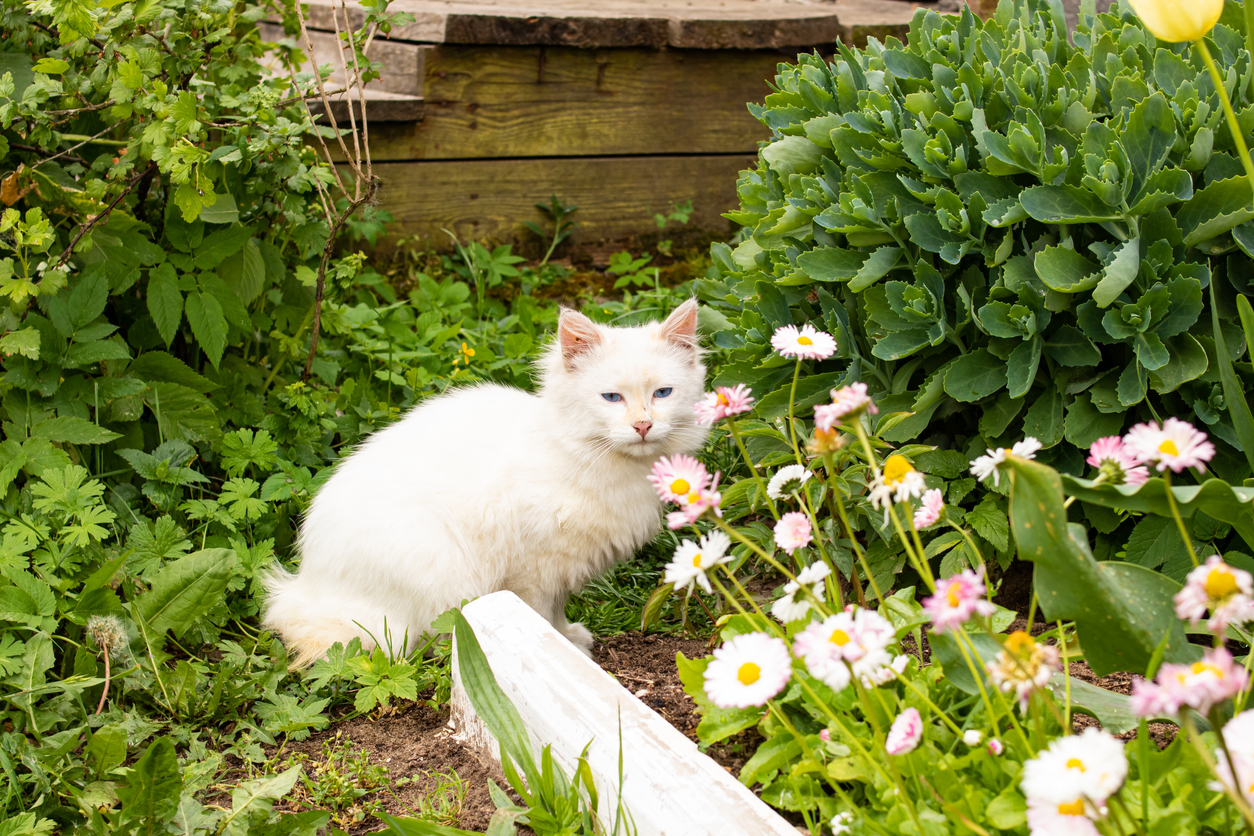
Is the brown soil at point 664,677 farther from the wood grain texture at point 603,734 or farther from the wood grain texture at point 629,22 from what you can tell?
the wood grain texture at point 629,22

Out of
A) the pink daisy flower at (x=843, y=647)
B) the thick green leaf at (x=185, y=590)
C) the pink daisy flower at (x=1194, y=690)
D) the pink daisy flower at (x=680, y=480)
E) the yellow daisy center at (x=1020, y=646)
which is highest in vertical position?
the pink daisy flower at (x=1194, y=690)

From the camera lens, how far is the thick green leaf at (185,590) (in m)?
→ 2.32

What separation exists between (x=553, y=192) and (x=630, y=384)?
8.66 ft

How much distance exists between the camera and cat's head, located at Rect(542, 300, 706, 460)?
8.22ft

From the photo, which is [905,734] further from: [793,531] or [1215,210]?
[1215,210]

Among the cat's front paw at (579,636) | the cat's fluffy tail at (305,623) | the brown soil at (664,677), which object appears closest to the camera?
the brown soil at (664,677)

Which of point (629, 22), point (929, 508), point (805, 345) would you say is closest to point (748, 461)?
point (805, 345)

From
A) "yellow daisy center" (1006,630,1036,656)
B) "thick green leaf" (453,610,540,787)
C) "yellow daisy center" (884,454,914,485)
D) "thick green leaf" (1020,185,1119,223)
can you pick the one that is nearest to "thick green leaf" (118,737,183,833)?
"thick green leaf" (453,610,540,787)

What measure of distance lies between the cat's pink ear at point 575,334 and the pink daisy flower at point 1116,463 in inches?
60.5

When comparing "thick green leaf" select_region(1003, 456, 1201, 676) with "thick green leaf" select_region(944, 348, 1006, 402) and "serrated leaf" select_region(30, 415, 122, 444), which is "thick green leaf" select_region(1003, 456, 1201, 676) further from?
"serrated leaf" select_region(30, 415, 122, 444)

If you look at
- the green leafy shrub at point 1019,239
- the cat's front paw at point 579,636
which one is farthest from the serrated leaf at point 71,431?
the green leafy shrub at point 1019,239

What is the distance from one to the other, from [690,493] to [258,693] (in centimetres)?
150

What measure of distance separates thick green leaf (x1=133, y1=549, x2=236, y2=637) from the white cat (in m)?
0.28

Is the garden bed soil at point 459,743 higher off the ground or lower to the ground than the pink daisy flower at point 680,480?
lower
